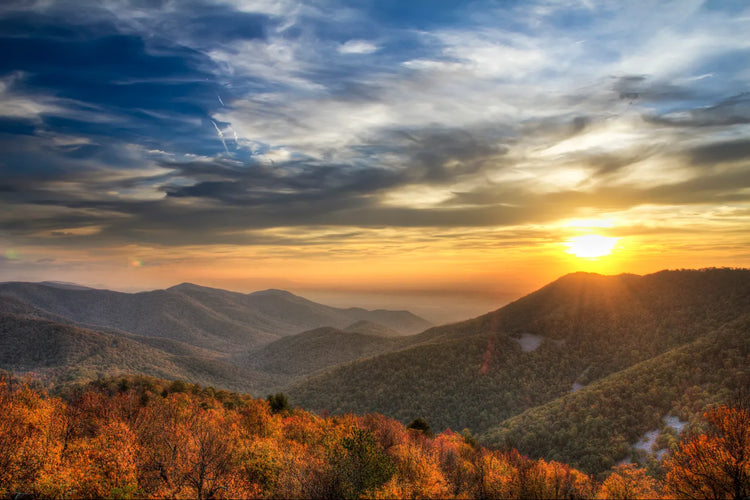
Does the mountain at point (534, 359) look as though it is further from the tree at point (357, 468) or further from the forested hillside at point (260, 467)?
the tree at point (357, 468)

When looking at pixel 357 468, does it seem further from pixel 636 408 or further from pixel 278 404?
pixel 636 408

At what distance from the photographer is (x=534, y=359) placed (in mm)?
170125

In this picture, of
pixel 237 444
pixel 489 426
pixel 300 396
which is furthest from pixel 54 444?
pixel 300 396

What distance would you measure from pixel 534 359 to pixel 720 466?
445ft

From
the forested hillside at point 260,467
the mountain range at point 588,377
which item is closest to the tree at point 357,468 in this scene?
the forested hillside at point 260,467

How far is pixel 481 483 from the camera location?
165 ft

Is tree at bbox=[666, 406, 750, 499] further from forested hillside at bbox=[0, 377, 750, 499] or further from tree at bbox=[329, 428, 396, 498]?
tree at bbox=[329, 428, 396, 498]

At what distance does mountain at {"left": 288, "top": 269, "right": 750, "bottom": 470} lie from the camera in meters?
142

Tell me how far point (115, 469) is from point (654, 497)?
61.2 m

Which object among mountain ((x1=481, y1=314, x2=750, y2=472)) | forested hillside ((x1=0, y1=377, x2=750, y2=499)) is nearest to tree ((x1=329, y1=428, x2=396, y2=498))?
forested hillside ((x1=0, y1=377, x2=750, y2=499))

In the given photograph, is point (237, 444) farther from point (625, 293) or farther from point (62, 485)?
point (625, 293)

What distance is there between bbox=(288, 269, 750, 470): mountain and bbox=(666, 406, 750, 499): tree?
75.6 metres

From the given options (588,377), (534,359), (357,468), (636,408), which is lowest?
(588,377)

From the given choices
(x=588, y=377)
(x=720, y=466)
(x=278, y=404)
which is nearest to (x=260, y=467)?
(x=720, y=466)
